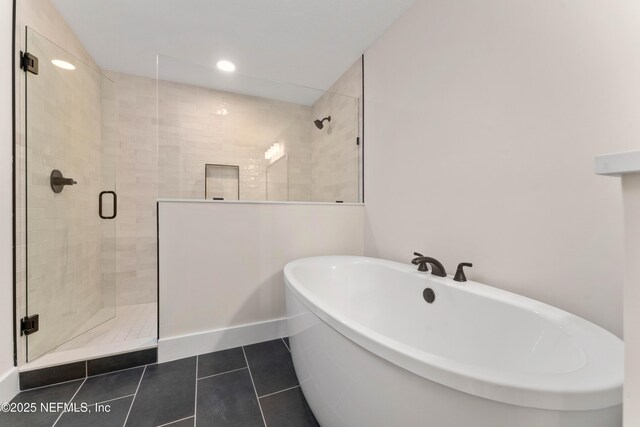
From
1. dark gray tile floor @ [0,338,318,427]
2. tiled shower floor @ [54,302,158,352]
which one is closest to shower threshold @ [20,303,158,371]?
tiled shower floor @ [54,302,158,352]

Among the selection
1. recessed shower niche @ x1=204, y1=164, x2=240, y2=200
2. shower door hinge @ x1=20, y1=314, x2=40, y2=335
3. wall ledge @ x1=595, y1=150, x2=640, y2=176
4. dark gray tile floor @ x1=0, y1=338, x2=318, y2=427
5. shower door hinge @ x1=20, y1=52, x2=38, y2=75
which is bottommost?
dark gray tile floor @ x1=0, y1=338, x2=318, y2=427

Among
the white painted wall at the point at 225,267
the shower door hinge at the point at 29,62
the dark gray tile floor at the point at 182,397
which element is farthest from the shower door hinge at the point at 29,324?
the shower door hinge at the point at 29,62

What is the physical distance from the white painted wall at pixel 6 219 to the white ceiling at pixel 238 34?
706 millimetres

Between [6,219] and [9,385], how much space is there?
0.82m

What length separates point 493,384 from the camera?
1.58 ft

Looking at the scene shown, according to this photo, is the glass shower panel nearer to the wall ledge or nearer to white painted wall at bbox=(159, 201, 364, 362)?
white painted wall at bbox=(159, 201, 364, 362)

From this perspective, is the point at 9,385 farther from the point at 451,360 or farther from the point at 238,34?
the point at 238,34

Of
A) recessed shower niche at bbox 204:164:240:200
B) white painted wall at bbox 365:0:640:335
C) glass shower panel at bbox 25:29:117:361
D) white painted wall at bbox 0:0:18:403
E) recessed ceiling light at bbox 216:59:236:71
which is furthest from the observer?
recessed ceiling light at bbox 216:59:236:71

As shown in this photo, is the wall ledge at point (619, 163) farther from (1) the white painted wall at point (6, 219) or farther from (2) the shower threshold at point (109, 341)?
(1) the white painted wall at point (6, 219)

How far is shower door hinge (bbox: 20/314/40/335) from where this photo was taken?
4.25 feet

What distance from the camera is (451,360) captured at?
1.80ft

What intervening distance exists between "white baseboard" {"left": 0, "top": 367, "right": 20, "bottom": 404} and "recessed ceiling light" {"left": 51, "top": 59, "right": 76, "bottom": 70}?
1.82 m

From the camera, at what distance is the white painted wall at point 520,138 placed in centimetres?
87

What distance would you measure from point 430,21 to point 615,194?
4.60 ft
